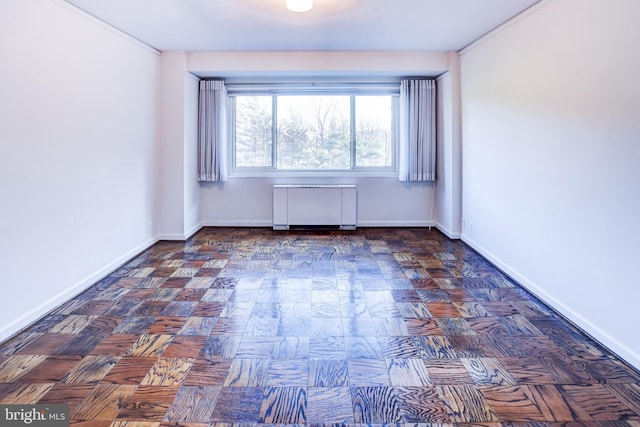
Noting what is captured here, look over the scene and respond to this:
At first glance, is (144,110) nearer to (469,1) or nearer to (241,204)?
(241,204)

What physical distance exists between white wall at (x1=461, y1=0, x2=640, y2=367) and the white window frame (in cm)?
197

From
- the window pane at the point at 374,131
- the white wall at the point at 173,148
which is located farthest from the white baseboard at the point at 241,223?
the window pane at the point at 374,131

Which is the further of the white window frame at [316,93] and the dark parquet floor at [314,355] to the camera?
the white window frame at [316,93]

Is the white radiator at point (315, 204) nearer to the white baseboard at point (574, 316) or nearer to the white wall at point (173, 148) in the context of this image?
the white wall at point (173, 148)

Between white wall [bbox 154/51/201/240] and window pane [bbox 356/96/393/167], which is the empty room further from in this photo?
window pane [bbox 356/96/393/167]

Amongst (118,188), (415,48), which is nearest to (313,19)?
(415,48)

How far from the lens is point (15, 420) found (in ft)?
5.71

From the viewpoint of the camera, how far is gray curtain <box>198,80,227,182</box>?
18.9ft

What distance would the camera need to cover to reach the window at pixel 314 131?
614cm

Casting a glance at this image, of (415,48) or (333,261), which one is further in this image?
(415,48)

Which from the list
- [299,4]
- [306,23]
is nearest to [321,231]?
[306,23]

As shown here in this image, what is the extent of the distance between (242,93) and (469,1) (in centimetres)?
373

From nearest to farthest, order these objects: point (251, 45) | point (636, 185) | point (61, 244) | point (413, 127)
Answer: point (636, 185) < point (61, 244) < point (251, 45) < point (413, 127)

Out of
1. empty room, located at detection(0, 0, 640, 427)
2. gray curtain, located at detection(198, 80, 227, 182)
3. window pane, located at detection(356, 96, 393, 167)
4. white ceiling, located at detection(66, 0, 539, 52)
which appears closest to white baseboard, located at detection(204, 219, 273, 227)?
empty room, located at detection(0, 0, 640, 427)
